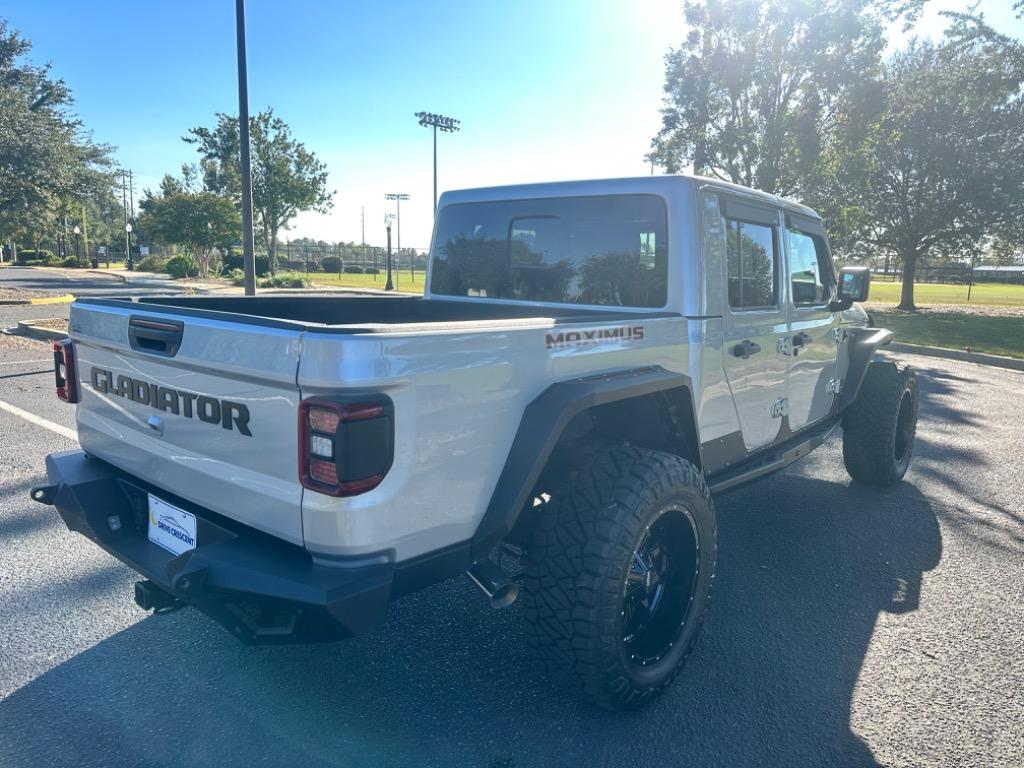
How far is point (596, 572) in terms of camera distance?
2.39 metres

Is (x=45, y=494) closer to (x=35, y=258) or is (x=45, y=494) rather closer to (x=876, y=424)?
(x=876, y=424)

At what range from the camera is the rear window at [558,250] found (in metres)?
3.39

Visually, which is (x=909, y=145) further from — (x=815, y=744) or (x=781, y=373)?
(x=815, y=744)

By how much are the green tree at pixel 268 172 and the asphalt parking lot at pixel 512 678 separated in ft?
122

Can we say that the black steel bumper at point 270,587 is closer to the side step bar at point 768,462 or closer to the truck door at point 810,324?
the side step bar at point 768,462

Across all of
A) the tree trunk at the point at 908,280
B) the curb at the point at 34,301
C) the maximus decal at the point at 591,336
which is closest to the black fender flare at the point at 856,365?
the maximus decal at the point at 591,336

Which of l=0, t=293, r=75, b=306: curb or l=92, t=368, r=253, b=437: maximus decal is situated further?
l=0, t=293, r=75, b=306: curb

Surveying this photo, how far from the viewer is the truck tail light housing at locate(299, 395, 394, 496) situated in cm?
191

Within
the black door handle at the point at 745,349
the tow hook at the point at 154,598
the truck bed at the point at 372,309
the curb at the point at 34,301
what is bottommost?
the tow hook at the point at 154,598

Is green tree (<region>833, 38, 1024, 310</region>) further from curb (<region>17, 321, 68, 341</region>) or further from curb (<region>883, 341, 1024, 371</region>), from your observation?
curb (<region>17, 321, 68, 341</region>)

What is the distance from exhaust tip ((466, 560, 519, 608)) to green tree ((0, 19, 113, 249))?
22556 millimetres

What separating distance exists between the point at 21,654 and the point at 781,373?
12.5 ft

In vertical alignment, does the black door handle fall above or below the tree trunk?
below

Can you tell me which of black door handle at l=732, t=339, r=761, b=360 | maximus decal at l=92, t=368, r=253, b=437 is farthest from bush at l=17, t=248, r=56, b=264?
black door handle at l=732, t=339, r=761, b=360
